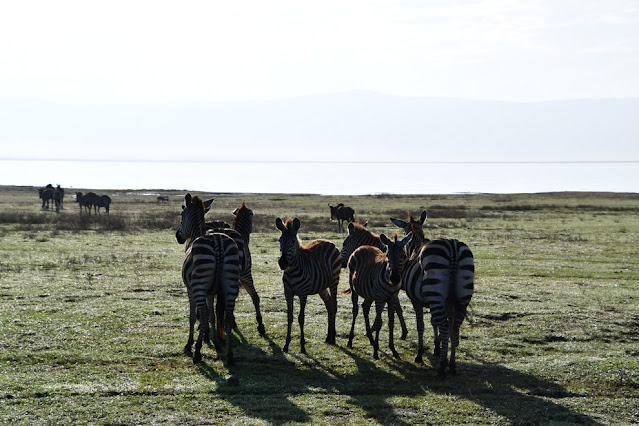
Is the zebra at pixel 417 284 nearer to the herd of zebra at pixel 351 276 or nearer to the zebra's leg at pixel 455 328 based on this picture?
the herd of zebra at pixel 351 276

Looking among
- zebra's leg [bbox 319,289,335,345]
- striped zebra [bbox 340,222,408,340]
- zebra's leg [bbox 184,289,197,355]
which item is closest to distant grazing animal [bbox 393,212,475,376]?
zebra's leg [bbox 319,289,335,345]

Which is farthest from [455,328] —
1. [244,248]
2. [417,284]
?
[244,248]

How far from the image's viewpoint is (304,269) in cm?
1328

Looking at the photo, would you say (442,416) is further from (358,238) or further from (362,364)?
(358,238)

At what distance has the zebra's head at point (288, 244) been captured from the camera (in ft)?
41.8

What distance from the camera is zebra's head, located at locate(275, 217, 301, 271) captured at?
12742 millimetres

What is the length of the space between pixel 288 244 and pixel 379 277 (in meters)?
1.97

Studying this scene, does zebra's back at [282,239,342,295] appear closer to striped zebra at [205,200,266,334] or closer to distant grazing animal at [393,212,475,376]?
striped zebra at [205,200,266,334]

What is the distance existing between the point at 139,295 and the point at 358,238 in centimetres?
705

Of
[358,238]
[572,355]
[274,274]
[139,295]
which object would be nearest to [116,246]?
[274,274]

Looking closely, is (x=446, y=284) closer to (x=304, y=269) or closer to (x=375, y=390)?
Answer: (x=375, y=390)

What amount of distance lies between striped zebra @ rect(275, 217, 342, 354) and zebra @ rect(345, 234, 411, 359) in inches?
19.2

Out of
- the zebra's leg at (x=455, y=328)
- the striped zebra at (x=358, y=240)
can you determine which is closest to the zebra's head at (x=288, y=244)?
the zebra's leg at (x=455, y=328)

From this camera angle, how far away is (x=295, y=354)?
12969 mm
